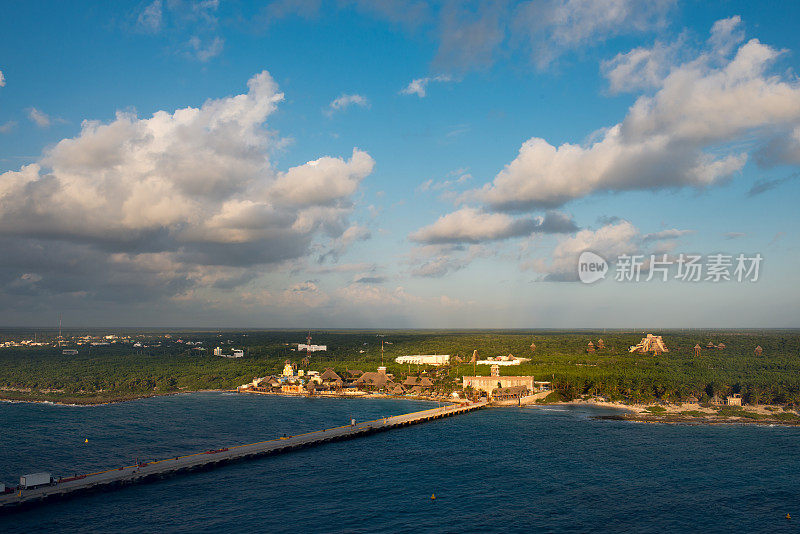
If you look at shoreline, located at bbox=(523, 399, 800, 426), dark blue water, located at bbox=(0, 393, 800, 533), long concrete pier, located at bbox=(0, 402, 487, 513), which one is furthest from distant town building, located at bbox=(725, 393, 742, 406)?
long concrete pier, located at bbox=(0, 402, 487, 513)

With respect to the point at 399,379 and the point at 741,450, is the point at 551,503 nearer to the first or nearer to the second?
the point at 741,450

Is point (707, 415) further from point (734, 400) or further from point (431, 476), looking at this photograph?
point (431, 476)

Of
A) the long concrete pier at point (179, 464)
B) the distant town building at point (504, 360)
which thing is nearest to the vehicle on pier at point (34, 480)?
the long concrete pier at point (179, 464)

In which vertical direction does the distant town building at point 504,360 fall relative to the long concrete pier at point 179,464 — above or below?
above

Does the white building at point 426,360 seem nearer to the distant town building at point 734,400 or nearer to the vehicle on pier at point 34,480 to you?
the distant town building at point 734,400

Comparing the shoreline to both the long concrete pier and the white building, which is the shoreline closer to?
the long concrete pier

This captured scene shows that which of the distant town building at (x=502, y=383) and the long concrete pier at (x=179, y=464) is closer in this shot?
the long concrete pier at (x=179, y=464)

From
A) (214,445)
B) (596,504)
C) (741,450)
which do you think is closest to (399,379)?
(214,445)
